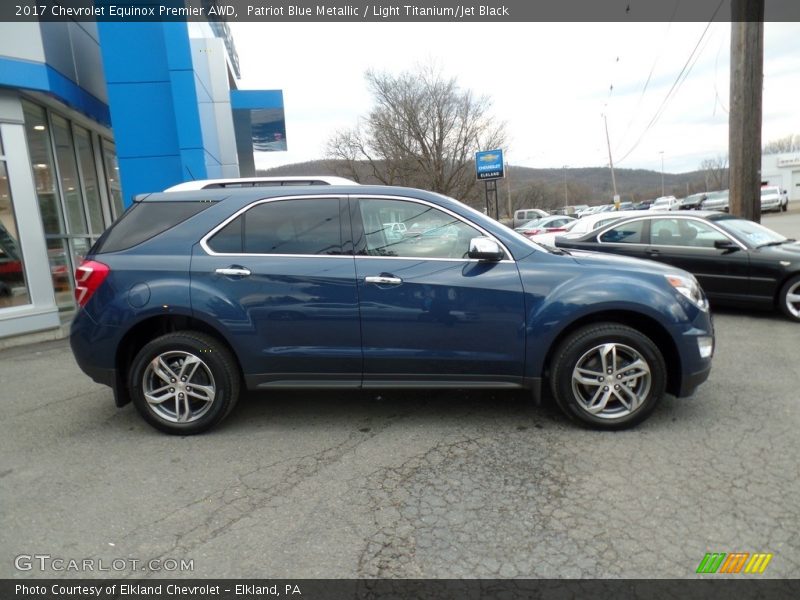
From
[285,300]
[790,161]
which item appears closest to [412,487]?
[285,300]

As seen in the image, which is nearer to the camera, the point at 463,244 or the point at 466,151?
the point at 463,244

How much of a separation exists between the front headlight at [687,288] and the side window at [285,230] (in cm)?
246

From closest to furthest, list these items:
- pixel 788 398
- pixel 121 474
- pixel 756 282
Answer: pixel 121 474 < pixel 788 398 < pixel 756 282

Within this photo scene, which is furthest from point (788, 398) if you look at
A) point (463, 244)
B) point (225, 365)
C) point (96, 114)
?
point (96, 114)

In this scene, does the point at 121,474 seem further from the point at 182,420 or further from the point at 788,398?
the point at 788,398

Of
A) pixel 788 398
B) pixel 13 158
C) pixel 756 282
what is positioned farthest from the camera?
pixel 13 158

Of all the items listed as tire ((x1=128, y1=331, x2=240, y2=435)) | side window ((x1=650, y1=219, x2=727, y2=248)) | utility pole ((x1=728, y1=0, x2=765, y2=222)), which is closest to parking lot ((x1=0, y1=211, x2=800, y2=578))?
tire ((x1=128, y1=331, x2=240, y2=435))

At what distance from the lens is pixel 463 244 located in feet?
Answer: 12.3

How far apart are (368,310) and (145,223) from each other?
1.86m

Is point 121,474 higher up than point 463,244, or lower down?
lower down

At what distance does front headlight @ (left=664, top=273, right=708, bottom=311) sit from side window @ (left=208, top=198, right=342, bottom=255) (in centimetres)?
246

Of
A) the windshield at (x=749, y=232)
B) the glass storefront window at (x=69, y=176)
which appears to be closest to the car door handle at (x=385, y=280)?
the windshield at (x=749, y=232)

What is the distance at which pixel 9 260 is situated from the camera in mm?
7605

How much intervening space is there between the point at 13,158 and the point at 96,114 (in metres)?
2.72
